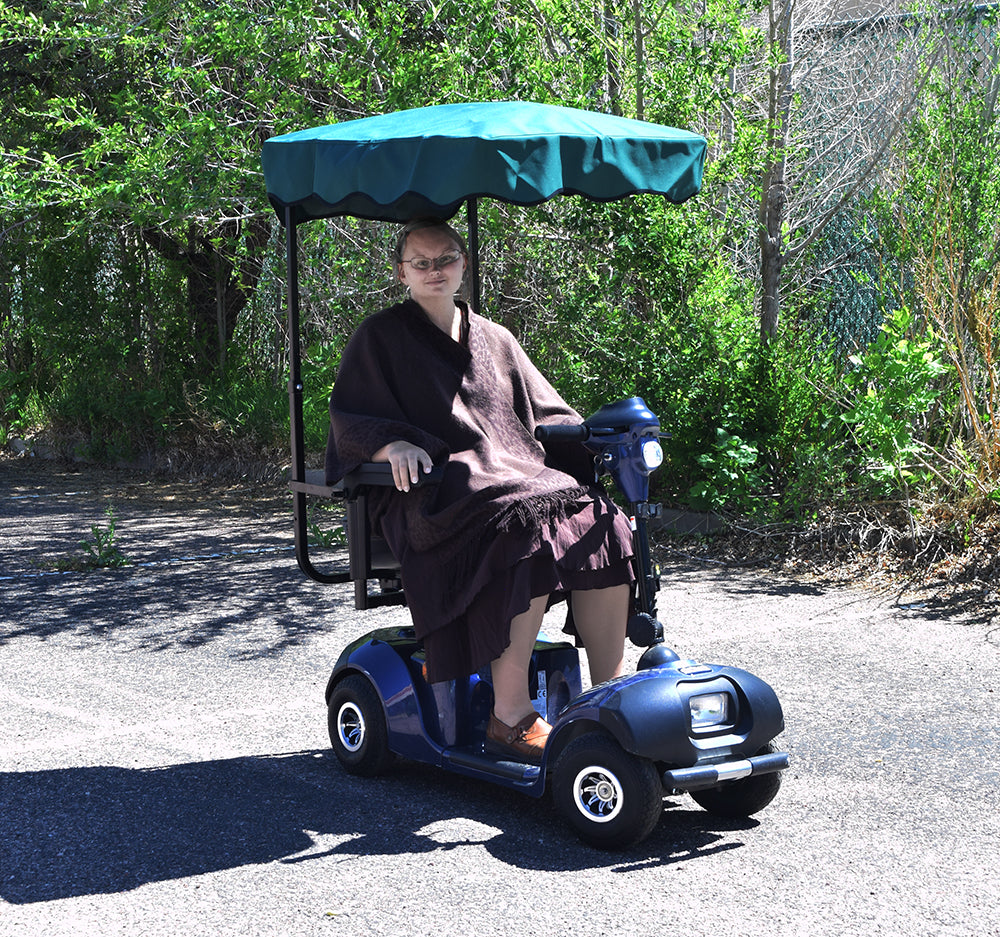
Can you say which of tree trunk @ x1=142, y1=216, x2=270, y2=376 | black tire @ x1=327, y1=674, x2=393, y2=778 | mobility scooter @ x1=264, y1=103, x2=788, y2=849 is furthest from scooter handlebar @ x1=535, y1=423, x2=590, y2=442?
tree trunk @ x1=142, y1=216, x2=270, y2=376

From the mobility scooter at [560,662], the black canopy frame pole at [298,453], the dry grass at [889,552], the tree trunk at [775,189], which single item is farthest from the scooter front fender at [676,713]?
the tree trunk at [775,189]

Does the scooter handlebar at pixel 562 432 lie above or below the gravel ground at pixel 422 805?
above

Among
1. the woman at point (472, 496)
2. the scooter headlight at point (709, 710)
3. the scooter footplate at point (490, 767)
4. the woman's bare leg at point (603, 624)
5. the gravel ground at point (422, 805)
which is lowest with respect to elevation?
the gravel ground at point (422, 805)

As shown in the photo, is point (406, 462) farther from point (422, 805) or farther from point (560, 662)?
point (422, 805)

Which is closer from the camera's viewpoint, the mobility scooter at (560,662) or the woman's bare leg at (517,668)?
the mobility scooter at (560,662)

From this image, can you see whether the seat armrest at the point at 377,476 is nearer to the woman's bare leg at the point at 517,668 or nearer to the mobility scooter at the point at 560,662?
the mobility scooter at the point at 560,662

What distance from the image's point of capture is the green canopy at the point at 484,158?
12.0ft

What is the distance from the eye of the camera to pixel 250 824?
3.68 meters

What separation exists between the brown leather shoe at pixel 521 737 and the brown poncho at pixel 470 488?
0.65 feet

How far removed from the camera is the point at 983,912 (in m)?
3.04

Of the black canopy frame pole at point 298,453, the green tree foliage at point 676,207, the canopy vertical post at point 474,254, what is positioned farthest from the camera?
the green tree foliage at point 676,207

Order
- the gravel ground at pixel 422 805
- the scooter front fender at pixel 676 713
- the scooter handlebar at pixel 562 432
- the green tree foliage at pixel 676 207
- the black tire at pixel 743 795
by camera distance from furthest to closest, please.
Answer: the green tree foliage at pixel 676 207
the scooter handlebar at pixel 562 432
the black tire at pixel 743 795
the scooter front fender at pixel 676 713
the gravel ground at pixel 422 805

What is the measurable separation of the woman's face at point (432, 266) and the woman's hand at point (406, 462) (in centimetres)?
53

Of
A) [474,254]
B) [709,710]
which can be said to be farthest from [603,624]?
[474,254]
